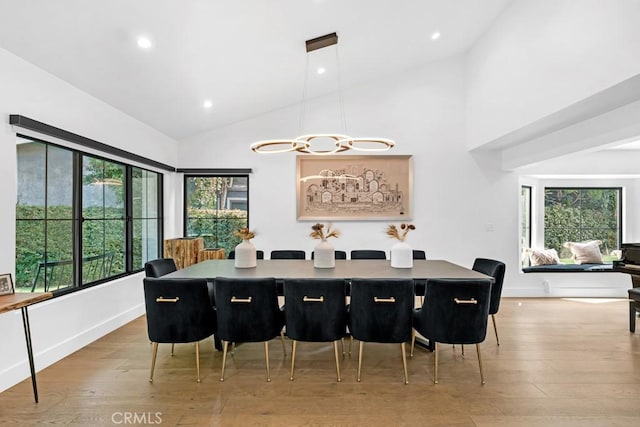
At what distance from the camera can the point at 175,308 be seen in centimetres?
285

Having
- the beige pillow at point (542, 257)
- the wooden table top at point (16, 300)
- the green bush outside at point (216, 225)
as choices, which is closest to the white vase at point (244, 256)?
the wooden table top at point (16, 300)

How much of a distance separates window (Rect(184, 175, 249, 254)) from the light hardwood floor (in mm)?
2419

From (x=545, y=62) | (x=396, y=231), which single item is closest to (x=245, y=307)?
(x=396, y=231)

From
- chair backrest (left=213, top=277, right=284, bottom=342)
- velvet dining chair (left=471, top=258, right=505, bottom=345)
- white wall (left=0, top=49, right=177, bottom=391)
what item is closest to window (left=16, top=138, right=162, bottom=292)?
white wall (left=0, top=49, right=177, bottom=391)

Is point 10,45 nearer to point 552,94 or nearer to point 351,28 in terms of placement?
point 351,28

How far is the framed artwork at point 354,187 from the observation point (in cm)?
604

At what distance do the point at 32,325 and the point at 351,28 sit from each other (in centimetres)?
424

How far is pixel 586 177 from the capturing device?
6.52 m

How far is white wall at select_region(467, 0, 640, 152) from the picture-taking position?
305 centimetres

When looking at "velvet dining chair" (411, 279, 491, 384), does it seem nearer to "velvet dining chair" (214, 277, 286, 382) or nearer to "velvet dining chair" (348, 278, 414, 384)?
"velvet dining chair" (348, 278, 414, 384)

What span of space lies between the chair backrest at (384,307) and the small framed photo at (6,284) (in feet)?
8.02

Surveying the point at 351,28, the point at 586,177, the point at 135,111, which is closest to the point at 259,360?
the point at 135,111

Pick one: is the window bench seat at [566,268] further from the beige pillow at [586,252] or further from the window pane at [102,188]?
the window pane at [102,188]

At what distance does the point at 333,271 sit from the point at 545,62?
10.5ft
